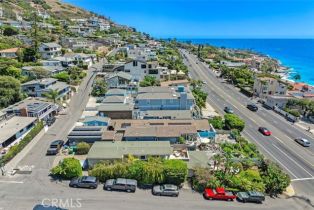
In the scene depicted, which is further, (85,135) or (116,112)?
(116,112)

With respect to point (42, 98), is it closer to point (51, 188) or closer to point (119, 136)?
point (119, 136)

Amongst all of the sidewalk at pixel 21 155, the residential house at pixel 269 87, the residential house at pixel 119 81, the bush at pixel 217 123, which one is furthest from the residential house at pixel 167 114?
the residential house at pixel 269 87

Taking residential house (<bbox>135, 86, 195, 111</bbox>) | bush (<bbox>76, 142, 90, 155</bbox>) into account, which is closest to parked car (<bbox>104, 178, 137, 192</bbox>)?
bush (<bbox>76, 142, 90, 155</bbox>)

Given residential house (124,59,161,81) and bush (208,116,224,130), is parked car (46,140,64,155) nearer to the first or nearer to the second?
bush (208,116,224,130)

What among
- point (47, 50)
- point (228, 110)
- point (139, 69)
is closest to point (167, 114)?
point (228, 110)

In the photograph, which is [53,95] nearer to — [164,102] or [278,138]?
[164,102]
